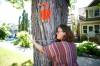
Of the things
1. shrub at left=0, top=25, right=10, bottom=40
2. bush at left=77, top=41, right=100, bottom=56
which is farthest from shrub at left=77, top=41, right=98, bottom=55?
shrub at left=0, top=25, right=10, bottom=40

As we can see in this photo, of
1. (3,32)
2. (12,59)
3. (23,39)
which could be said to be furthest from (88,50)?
(3,32)

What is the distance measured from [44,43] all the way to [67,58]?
1.54ft

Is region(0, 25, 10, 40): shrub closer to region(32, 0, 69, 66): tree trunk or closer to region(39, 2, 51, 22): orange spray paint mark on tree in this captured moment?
region(32, 0, 69, 66): tree trunk

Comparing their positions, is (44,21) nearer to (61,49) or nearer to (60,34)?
(60,34)

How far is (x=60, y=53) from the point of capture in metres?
3.96

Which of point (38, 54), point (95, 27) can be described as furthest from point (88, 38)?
point (38, 54)

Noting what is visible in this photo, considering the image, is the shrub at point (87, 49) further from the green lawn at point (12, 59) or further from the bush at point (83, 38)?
the bush at point (83, 38)

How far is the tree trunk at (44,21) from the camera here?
414 cm

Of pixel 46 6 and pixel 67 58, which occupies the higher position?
pixel 46 6

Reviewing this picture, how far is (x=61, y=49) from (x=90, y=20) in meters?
33.8

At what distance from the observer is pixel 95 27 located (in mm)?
36594

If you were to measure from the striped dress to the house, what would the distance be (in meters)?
31.5

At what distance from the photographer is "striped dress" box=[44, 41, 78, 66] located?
12.9 ft

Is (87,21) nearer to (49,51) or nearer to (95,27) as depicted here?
(95,27)
